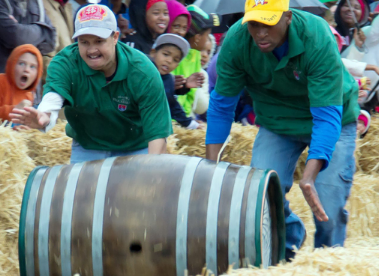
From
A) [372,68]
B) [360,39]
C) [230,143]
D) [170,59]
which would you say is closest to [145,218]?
[170,59]

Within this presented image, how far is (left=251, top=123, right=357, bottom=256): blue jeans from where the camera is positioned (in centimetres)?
416

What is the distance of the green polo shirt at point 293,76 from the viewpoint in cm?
375

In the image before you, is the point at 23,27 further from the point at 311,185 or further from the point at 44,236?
the point at 311,185

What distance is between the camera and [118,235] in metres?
3.24

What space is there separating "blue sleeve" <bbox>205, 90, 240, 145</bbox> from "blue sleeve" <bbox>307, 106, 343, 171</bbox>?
692 mm

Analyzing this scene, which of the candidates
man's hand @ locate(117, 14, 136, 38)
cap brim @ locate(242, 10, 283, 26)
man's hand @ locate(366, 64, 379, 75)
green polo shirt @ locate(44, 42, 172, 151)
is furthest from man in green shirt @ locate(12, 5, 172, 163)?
man's hand @ locate(366, 64, 379, 75)

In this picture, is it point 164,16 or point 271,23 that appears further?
point 164,16

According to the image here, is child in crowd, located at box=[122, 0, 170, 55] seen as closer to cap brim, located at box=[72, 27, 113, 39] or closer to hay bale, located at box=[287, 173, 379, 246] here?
hay bale, located at box=[287, 173, 379, 246]

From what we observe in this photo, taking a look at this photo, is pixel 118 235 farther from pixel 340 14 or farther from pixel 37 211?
pixel 340 14

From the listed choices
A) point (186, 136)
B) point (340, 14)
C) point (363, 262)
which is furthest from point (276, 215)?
point (340, 14)

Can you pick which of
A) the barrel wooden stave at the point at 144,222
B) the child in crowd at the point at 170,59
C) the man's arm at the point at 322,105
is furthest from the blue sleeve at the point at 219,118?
the child in crowd at the point at 170,59

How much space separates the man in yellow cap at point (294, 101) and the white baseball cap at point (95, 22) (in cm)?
75

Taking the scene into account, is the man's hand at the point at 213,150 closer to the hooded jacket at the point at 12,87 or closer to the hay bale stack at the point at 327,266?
the hay bale stack at the point at 327,266

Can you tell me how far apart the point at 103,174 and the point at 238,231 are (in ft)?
2.47
